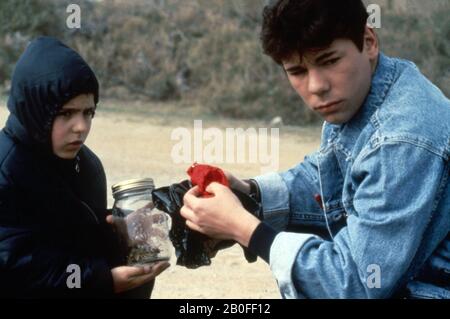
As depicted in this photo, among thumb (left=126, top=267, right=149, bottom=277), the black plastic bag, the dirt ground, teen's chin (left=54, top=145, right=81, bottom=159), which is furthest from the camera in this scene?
the dirt ground

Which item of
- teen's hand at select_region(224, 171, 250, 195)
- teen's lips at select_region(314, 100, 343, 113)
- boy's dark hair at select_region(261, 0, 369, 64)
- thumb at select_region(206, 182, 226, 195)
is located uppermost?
boy's dark hair at select_region(261, 0, 369, 64)

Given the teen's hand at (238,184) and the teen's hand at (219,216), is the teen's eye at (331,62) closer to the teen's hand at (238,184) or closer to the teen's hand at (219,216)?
the teen's hand at (219,216)

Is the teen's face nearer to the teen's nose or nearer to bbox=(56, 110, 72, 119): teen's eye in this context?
bbox=(56, 110, 72, 119): teen's eye

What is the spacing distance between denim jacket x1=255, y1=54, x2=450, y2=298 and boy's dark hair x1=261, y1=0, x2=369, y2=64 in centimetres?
20

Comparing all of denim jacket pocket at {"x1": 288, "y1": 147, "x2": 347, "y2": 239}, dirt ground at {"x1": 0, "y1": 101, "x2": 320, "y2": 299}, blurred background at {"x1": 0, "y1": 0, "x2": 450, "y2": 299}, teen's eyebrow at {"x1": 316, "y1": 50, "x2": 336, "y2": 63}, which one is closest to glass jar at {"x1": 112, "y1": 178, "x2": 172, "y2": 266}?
denim jacket pocket at {"x1": 288, "y1": 147, "x2": 347, "y2": 239}

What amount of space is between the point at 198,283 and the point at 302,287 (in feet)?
9.85

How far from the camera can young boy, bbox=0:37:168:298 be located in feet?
9.82

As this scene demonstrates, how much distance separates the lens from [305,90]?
2.64 metres

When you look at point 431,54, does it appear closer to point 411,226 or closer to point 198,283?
point 198,283

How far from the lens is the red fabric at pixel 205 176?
272 cm

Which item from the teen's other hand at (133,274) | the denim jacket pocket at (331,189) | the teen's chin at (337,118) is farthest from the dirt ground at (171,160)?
the teen's chin at (337,118)

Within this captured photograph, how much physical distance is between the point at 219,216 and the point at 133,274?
0.58 meters

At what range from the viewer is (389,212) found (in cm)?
242

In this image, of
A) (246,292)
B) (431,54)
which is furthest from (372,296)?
(431,54)
